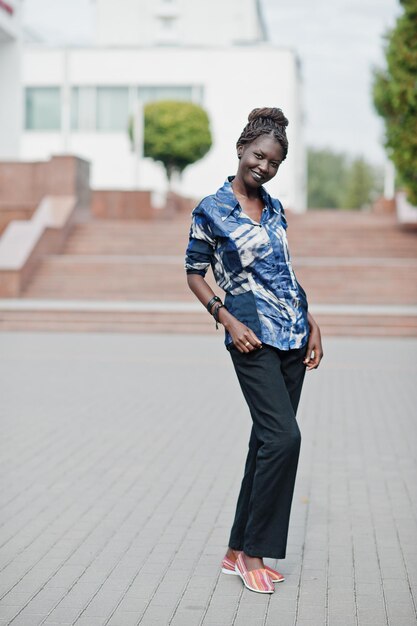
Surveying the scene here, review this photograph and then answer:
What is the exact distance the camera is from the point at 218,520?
5.62 meters

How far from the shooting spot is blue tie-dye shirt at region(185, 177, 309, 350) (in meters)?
4.23

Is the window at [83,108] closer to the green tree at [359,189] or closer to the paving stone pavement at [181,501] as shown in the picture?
the paving stone pavement at [181,501]

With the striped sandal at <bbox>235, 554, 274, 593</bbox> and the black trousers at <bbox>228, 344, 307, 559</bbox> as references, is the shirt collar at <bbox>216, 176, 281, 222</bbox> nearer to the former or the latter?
the black trousers at <bbox>228, 344, 307, 559</bbox>

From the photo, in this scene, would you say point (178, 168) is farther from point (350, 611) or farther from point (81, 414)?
point (350, 611)

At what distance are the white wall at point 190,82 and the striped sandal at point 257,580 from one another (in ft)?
144

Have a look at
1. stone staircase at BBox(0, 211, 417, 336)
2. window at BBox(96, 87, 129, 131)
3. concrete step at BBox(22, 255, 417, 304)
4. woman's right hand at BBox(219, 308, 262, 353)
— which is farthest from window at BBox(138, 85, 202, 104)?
woman's right hand at BBox(219, 308, 262, 353)

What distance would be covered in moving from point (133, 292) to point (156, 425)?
12.8 meters

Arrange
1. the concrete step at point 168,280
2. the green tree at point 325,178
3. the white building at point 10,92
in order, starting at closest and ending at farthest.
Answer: the concrete step at point 168,280 → the white building at point 10,92 → the green tree at point 325,178

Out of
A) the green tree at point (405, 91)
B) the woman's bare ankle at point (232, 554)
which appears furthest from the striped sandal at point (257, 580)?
the green tree at point (405, 91)

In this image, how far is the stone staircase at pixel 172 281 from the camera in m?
17.0

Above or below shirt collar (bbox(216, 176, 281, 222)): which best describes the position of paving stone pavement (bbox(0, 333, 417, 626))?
below

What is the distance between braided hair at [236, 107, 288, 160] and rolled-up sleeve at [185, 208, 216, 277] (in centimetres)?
32

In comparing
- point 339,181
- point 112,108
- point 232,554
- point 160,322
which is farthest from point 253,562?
point 339,181

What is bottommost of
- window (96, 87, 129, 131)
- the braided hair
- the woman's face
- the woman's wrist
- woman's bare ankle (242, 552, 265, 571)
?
woman's bare ankle (242, 552, 265, 571)
